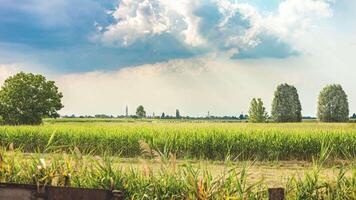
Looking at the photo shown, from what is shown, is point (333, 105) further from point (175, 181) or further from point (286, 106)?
point (175, 181)

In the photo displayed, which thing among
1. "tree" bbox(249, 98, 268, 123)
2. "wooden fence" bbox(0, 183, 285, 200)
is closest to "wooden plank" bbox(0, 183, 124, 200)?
"wooden fence" bbox(0, 183, 285, 200)

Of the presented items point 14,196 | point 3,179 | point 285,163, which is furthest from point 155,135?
point 14,196

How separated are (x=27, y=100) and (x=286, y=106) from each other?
51186 millimetres

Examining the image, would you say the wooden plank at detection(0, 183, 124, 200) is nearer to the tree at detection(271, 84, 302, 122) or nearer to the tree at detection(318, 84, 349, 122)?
the tree at detection(271, 84, 302, 122)

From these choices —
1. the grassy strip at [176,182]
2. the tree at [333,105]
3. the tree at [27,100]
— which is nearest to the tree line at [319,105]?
the tree at [333,105]

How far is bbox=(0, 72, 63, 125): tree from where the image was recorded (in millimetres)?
57812

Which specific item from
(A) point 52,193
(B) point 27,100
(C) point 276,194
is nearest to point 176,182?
(C) point 276,194

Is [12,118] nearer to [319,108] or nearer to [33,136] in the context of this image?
[33,136]

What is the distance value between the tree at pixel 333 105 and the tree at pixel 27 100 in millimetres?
51752

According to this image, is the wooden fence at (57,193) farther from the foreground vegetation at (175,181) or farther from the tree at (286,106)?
the tree at (286,106)

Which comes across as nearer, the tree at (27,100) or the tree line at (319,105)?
the tree at (27,100)

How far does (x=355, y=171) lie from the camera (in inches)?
323

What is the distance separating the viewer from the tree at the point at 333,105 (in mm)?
96375

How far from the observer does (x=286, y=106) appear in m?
97.0
